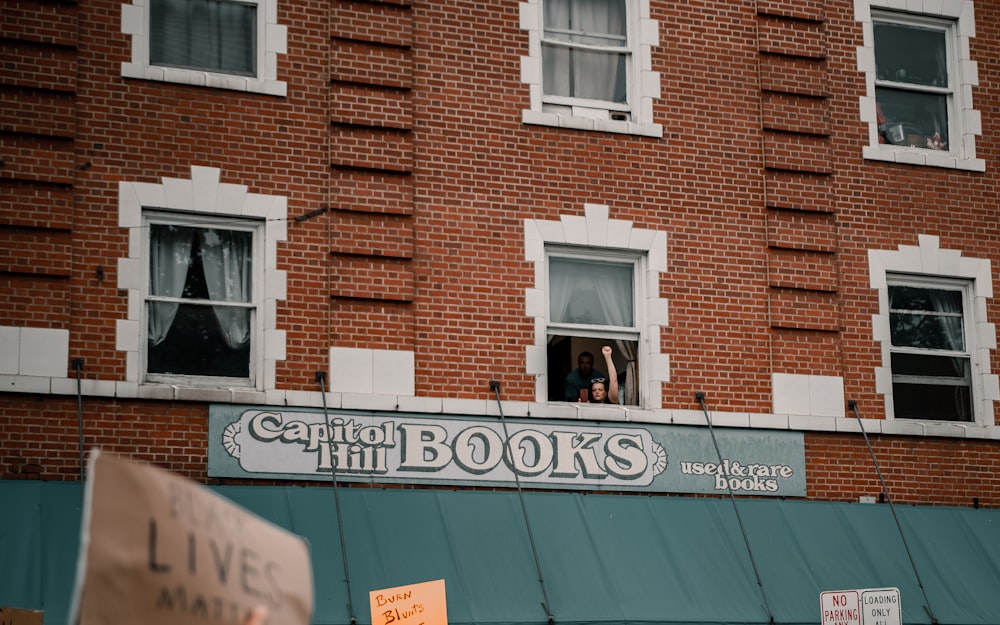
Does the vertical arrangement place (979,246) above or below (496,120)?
below

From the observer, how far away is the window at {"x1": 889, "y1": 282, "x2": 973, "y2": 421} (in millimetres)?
15039

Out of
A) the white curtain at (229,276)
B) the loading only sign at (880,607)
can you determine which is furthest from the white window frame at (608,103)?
the loading only sign at (880,607)

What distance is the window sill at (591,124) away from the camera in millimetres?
13977

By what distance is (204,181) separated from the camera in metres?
12.9

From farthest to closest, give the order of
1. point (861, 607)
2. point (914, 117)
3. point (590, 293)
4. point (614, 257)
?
1. point (914, 117)
2. point (614, 257)
3. point (590, 293)
4. point (861, 607)

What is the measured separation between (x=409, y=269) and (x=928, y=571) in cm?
571

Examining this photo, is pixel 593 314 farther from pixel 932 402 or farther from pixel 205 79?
pixel 205 79

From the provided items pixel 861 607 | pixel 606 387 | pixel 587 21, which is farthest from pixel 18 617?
pixel 587 21

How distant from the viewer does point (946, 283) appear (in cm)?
1540

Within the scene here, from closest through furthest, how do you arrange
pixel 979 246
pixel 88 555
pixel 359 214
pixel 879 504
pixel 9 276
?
pixel 88 555 < pixel 9 276 < pixel 359 214 < pixel 879 504 < pixel 979 246

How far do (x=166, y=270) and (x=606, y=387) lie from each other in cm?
431

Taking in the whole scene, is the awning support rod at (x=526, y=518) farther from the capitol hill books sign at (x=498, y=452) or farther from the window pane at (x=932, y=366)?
the window pane at (x=932, y=366)

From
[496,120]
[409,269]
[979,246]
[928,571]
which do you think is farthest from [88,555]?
[979,246]

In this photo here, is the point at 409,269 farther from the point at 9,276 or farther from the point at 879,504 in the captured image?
the point at 879,504
